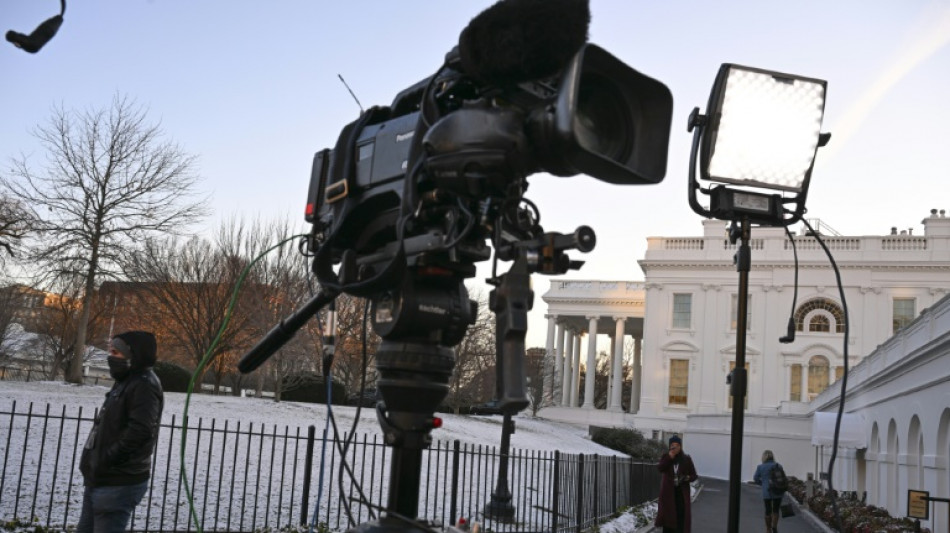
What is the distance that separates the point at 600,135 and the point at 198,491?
1020cm

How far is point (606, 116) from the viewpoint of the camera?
8.35 feet

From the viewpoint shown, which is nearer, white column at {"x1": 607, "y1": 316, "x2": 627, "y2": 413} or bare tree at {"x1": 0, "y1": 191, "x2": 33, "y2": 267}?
bare tree at {"x1": 0, "y1": 191, "x2": 33, "y2": 267}

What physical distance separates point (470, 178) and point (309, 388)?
2785 centimetres

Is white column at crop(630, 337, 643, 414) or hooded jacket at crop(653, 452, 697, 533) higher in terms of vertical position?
white column at crop(630, 337, 643, 414)

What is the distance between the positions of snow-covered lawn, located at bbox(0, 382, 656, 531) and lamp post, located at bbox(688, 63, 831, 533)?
2.06 metres

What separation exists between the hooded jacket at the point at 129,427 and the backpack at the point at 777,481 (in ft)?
43.7

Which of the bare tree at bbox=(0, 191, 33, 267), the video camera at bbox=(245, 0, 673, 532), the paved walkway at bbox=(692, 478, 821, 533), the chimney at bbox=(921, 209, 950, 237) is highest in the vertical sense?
the chimney at bbox=(921, 209, 950, 237)

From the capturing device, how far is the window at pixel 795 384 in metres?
53.5

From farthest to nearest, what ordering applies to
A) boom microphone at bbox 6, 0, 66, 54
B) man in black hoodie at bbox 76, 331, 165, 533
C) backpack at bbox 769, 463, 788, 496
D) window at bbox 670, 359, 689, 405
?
window at bbox 670, 359, 689, 405 → backpack at bbox 769, 463, 788, 496 → man in black hoodie at bbox 76, 331, 165, 533 → boom microphone at bbox 6, 0, 66, 54

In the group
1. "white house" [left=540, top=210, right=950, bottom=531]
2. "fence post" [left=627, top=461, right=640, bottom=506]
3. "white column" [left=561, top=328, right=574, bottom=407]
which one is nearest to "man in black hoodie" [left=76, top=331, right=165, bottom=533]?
"fence post" [left=627, top=461, right=640, bottom=506]

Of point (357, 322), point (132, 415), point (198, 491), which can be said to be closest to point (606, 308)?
point (357, 322)

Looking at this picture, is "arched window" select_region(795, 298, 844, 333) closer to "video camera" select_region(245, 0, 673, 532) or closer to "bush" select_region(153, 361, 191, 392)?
"bush" select_region(153, 361, 191, 392)

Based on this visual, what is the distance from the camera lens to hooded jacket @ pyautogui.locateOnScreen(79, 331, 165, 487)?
514cm

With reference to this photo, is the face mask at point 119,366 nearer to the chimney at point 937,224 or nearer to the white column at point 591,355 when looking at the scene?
the chimney at point 937,224
